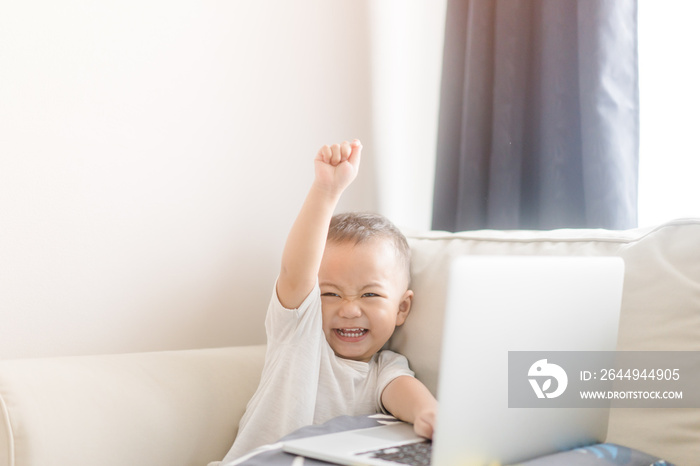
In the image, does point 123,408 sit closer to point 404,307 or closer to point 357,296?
point 357,296

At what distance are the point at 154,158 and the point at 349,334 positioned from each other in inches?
22.6

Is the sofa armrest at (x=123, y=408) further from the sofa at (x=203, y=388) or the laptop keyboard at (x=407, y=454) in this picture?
the laptop keyboard at (x=407, y=454)

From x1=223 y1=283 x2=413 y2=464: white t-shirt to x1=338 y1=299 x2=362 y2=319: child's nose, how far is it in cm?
5

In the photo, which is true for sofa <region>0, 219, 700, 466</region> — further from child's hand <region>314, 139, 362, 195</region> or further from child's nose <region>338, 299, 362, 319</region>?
child's hand <region>314, 139, 362, 195</region>

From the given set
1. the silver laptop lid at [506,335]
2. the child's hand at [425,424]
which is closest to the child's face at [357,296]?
the child's hand at [425,424]

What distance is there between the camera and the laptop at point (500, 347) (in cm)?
69

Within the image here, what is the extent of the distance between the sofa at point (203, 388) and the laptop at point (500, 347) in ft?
0.55

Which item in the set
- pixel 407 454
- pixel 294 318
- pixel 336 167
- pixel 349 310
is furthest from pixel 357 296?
pixel 407 454

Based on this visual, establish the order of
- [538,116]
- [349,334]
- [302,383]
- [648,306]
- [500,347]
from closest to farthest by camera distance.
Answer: [500,347] → [648,306] → [302,383] → [349,334] → [538,116]

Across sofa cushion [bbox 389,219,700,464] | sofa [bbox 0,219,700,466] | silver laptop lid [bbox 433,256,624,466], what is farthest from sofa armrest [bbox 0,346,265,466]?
silver laptop lid [bbox 433,256,624,466]

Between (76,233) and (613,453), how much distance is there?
1.03m

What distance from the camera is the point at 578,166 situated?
154 centimetres

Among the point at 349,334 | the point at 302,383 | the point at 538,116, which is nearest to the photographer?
the point at 302,383

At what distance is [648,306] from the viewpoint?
1046mm
